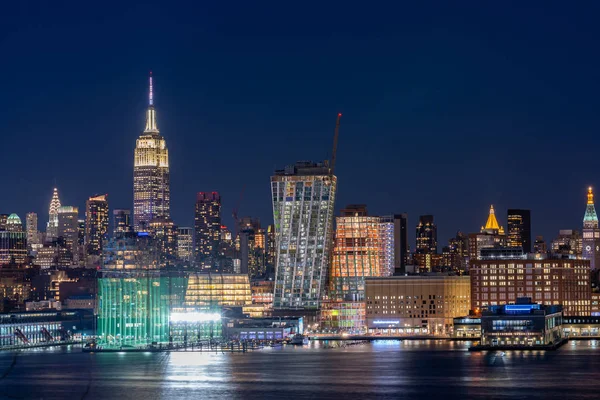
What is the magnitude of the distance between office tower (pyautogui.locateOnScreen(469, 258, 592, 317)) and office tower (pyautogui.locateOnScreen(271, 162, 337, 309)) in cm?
2184

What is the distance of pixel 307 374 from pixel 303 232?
76312 millimetres

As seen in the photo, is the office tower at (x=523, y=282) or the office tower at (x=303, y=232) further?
the office tower at (x=303, y=232)

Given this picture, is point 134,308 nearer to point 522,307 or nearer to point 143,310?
point 143,310

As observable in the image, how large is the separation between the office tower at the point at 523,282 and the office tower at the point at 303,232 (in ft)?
71.6

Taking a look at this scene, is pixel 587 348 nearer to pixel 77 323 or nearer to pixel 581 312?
pixel 581 312

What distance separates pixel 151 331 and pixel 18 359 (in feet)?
55.5

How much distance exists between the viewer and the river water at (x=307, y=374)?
101438 mm

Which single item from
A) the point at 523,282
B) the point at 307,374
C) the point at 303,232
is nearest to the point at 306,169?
the point at 303,232

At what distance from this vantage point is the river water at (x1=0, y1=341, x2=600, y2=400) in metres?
101

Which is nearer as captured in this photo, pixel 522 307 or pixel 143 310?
pixel 143 310

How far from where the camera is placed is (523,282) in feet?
623

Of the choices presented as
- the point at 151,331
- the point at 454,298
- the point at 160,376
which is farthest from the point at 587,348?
the point at 160,376

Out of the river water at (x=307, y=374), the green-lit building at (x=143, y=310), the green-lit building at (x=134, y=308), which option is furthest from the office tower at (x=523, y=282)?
the green-lit building at (x=134, y=308)

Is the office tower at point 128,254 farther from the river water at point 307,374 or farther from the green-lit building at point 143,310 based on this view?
the river water at point 307,374
